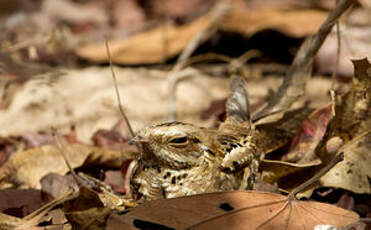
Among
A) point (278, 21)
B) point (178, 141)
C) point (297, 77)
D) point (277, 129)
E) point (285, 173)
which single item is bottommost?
point (285, 173)

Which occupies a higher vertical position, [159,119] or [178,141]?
[178,141]

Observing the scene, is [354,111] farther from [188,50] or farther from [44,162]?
[188,50]

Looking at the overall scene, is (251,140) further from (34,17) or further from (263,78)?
(34,17)

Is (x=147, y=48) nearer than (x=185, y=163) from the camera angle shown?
No

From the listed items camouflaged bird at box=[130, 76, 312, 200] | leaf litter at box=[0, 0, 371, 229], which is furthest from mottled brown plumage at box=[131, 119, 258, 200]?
leaf litter at box=[0, 0, 371, 229]

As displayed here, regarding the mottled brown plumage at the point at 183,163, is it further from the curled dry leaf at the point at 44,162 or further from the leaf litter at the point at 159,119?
the curled dry leaf at the point at 44,162

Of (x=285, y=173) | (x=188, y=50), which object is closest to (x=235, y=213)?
(x=285, y=173)
